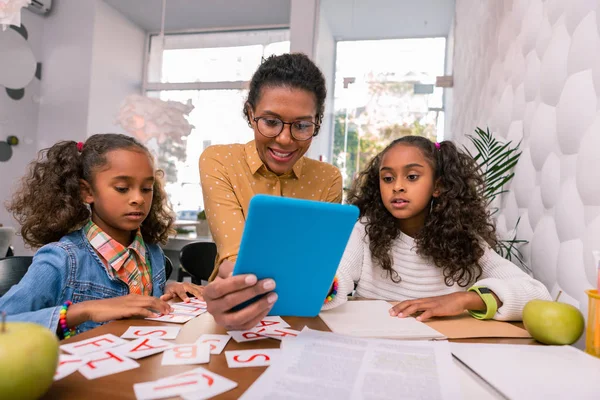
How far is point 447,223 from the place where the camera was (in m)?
1.41

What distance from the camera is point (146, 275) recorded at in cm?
141

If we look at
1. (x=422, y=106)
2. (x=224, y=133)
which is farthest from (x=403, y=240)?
(x=224, y=133)

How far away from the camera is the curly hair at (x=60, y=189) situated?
1.36 m

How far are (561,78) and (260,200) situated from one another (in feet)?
3.71

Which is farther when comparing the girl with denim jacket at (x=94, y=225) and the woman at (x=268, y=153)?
the woman at (x=268, y=153)

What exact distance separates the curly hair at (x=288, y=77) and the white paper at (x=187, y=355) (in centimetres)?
90

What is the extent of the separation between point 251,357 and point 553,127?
120cm

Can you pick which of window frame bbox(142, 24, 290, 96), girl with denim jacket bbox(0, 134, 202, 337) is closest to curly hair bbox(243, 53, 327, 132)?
girl with denim jacket bbox(0, 134, 202, 337)

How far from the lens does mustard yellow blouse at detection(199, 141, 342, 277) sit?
1332 millimetres

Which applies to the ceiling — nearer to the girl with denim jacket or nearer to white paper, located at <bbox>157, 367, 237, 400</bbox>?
the girl with denim jacket

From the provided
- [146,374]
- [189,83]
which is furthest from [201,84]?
[146,374]

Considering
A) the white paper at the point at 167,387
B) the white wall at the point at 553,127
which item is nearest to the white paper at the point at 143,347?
the white paper at the point at 167,387

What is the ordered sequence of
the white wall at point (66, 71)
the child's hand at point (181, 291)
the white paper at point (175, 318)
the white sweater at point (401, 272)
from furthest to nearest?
the white wall at point (66, 71), the white sweater at point (401, 272), the child's hand at point (181, 291), the white paper at point (175, 318)

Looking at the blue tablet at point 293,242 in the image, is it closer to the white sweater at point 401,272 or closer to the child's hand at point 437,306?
the child's hand at point 437,306
